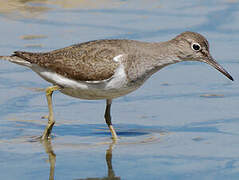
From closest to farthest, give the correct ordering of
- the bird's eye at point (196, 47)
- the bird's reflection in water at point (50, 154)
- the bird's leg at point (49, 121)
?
1. the bird's reflection in water at point (50, 154)
2. the bird's leg at point (49, 121)
3. the bird's eye at point (196, 47)

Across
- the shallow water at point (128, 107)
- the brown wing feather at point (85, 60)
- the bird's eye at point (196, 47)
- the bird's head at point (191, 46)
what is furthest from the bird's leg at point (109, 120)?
the bird's eye at point (196, 47)

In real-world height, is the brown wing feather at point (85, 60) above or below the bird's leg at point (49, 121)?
above

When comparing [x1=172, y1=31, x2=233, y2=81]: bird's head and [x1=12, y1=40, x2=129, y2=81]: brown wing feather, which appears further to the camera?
[x1=172, y1=31, x2=233, y2=81]: bird's head

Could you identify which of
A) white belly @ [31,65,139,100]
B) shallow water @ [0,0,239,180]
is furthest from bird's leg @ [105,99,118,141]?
white belly @ [31,65,139,100]

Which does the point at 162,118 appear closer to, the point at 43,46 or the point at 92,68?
the point at 92,68

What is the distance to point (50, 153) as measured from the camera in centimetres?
891

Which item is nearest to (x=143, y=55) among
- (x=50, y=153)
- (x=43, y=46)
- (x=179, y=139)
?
(x=179, y=139)

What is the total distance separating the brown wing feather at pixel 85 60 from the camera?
951 cm

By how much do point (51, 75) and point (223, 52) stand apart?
4040 millimetres

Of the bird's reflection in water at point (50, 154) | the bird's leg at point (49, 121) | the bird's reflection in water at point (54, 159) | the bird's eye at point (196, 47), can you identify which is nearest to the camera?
the bird's reflection in water at point (54, 159)

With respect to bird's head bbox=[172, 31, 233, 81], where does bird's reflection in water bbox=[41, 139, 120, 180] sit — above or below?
below

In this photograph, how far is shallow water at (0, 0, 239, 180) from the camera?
8.37 m

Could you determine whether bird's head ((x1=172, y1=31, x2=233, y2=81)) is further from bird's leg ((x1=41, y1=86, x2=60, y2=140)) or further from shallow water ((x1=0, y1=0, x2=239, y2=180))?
bird's leg ((x1=41, y1=86, x2=60, y2=140))

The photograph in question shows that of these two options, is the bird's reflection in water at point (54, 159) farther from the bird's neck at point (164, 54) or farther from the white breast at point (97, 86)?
the bird's neck at point (164, 54)
